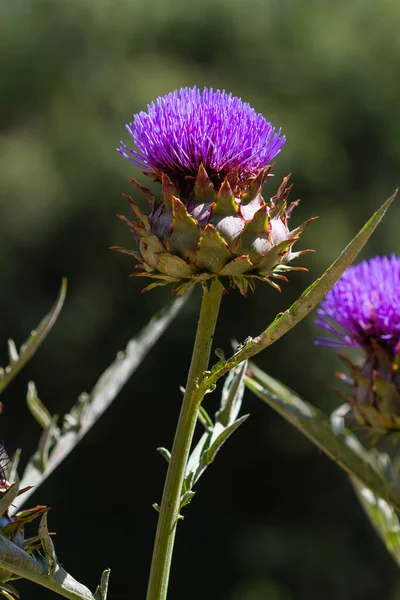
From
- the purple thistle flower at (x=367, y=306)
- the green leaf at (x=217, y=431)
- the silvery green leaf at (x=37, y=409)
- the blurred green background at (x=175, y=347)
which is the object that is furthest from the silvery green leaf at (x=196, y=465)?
the blurred green background at (x=175, y=347)

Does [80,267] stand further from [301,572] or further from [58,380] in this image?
[301,572]

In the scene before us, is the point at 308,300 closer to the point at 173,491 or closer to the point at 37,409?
the point at 173,491

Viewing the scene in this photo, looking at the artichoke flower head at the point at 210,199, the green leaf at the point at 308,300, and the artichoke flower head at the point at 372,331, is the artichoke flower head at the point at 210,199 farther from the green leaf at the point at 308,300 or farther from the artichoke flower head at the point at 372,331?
the artichoke flower head at the point at 372,331

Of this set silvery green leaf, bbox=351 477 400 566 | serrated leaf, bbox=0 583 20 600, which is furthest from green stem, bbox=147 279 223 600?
silvery green leaf, bbox=351 477 400 566

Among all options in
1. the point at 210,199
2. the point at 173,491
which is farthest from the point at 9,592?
the point at 210,199

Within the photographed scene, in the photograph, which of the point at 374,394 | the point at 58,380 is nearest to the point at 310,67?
the point at 58,380

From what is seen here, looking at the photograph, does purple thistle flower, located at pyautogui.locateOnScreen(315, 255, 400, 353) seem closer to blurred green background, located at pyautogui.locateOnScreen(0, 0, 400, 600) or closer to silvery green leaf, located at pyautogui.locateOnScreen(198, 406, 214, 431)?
silvery green leaf, located at pyautogui.locateOnScreen(198, 406, 214, 431)
